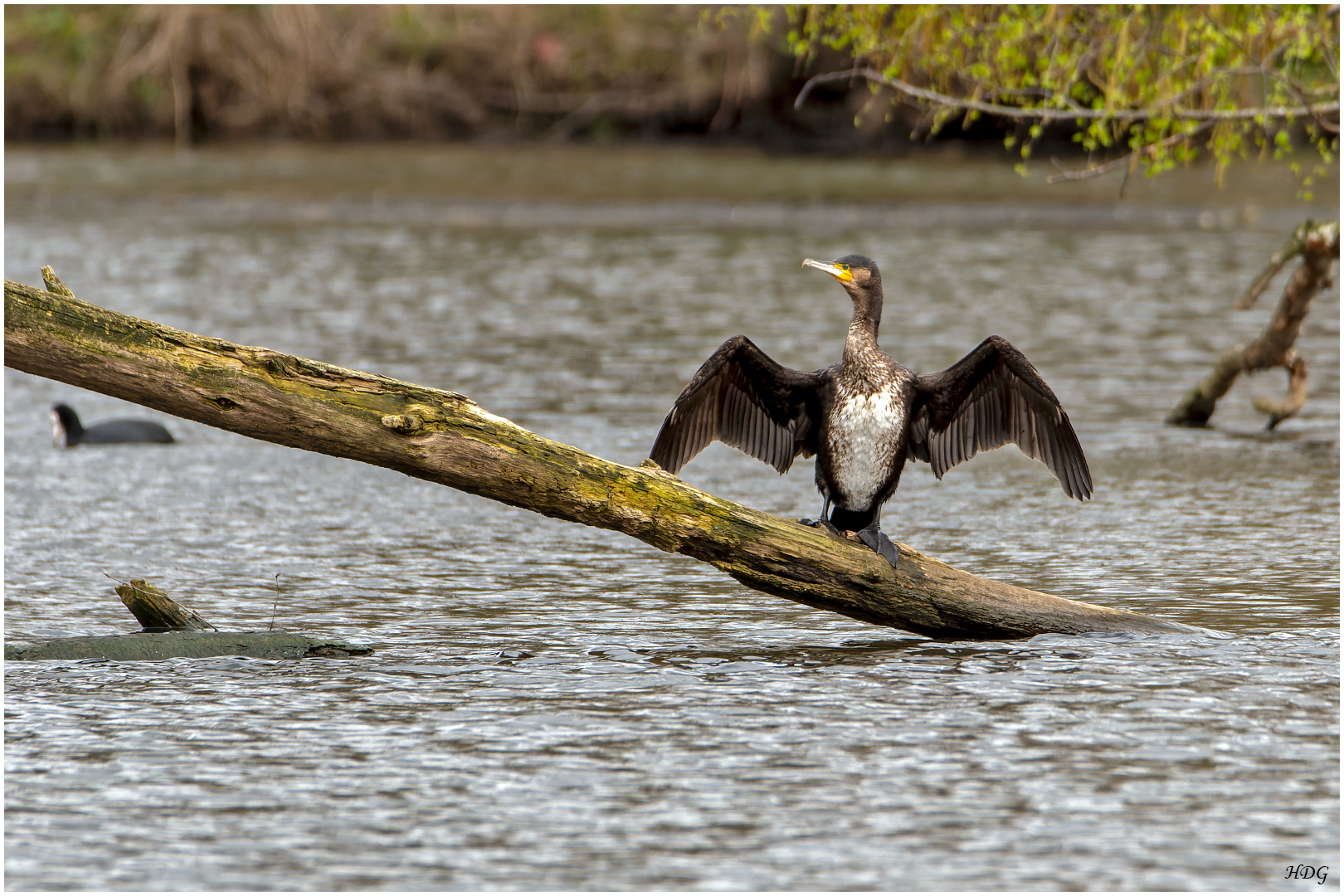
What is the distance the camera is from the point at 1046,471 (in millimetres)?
12594

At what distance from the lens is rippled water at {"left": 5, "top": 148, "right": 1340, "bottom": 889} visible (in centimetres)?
540

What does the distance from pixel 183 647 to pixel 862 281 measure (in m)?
3.16

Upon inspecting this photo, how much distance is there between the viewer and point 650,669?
7.46 metres

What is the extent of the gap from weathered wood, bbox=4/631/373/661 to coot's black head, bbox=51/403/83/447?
A: 5565mm

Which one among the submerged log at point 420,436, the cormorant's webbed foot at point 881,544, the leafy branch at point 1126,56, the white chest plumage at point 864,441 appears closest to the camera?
the submerged log at point 420,436

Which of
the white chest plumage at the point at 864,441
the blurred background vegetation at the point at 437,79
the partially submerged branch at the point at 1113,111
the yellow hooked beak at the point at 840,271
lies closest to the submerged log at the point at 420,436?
the white chest plumage at the point at 864,441

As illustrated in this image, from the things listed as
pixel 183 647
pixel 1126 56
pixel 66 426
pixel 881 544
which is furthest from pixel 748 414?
pixel 66 426

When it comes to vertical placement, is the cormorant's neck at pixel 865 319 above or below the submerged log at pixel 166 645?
above

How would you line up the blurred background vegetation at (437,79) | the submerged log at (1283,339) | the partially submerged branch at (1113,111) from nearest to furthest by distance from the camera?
the partially submerged branch at (1113,111), the submerged log at (1283,339), the blurred background vegetation at (437,79)

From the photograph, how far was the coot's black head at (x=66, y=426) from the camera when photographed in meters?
13.0

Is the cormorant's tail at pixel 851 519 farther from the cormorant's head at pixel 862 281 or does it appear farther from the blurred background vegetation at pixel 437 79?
the blurred background vegetation at pixel 437 79

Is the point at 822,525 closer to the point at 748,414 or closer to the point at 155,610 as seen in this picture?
the point at 748,414

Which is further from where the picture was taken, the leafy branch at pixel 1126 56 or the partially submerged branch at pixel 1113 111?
the leafy branch at pixel 1126 56

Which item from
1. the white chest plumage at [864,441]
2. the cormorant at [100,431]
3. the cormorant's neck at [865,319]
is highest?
the cormorant's neck at [865,319]
